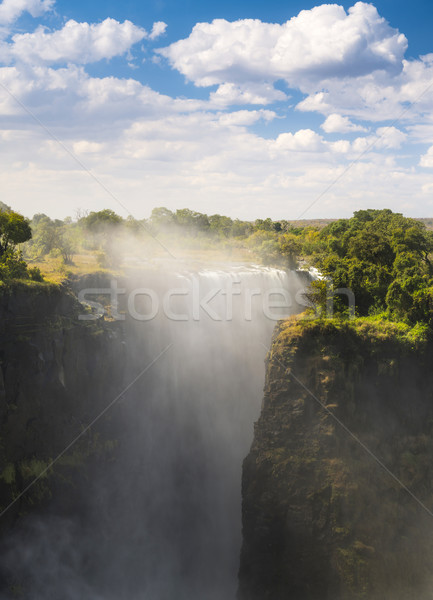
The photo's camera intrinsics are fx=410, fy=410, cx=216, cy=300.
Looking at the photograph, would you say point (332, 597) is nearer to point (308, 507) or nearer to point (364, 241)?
point (308, 507)

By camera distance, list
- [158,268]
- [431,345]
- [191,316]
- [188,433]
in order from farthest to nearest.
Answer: [158,268] → [191,316] → [188,433] → [431,345]

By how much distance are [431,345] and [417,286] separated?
386cm

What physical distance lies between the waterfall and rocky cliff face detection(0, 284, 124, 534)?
173 cm

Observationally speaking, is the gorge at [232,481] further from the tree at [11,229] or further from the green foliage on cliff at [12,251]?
the tree at [11,229]

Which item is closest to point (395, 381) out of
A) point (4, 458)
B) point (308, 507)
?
point (308, 507)

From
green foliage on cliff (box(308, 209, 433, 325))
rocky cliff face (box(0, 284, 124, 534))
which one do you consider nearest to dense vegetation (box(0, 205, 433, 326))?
green foliage on cliff (box(308, 209, 433, 325))

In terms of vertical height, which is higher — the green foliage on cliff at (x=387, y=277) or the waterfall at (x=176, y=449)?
the green foliage on cliff at (x=387, y=277)

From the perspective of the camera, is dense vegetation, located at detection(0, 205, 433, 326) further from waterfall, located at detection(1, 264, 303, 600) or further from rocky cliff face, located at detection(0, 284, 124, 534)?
waterfall, located at detection(1, 264, 303, 600)

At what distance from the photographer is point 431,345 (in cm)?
2611

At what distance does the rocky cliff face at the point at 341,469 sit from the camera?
74.1ft

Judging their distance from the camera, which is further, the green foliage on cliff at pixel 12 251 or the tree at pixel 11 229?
the tree at pixel 11 229

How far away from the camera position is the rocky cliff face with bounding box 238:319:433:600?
22.6 m

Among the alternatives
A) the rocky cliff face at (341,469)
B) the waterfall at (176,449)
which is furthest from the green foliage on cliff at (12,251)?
the rocky cliff face at (341,469)

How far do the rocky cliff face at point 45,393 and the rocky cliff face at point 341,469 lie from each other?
11814 mm
